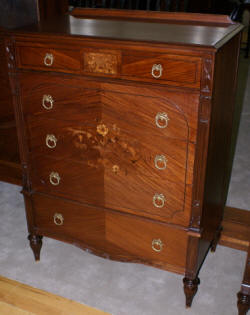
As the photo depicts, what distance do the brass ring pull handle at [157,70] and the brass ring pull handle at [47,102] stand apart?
0.48 m

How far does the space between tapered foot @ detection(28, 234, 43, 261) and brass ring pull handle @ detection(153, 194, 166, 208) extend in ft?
2.39

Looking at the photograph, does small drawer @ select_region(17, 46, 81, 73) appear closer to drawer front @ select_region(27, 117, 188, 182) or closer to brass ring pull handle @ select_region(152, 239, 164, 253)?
drawer front @ select_region(27, 117, 188, 182)

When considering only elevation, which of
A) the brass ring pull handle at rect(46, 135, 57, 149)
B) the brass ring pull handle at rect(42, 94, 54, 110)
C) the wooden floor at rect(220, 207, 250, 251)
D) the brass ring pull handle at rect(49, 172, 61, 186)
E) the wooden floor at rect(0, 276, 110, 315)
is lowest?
the wooden floor at rect(0, 276, 110, 315)

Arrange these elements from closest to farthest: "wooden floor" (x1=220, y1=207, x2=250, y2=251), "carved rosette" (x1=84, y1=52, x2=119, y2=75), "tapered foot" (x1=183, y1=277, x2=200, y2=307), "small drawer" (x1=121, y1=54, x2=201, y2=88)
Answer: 1. "small drawer" (x1=121, y1=54, x2=201, y2=88)
2. "carved rosette" (x1=84, y1=52, x2=119, y2=75)
3. "tapered foot" (x1=183, y1=277, x2=200, y2=307)
4. "wooden floor" (x1=220, y1=207, x2=250, y2=251)

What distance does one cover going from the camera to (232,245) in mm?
2221

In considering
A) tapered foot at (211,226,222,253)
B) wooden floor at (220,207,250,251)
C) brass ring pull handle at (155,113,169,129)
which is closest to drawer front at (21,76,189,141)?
brass ring pull handle at (155,113,169,129)

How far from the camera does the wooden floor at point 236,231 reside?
2199 mm

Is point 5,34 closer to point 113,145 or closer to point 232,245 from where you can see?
point 113,145

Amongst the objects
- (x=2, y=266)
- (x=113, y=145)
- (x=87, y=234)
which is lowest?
(x=2, y=266)

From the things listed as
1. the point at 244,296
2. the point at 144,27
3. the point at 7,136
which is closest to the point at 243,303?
the point at 244,296

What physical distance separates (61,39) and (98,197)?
0.70 meters

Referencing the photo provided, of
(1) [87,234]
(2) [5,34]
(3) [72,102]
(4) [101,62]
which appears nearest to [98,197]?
(1) [87,234]

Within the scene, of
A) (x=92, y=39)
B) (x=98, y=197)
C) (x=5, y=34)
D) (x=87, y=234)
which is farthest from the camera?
(x=87, y=234)

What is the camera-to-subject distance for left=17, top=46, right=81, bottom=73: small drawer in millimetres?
1577
